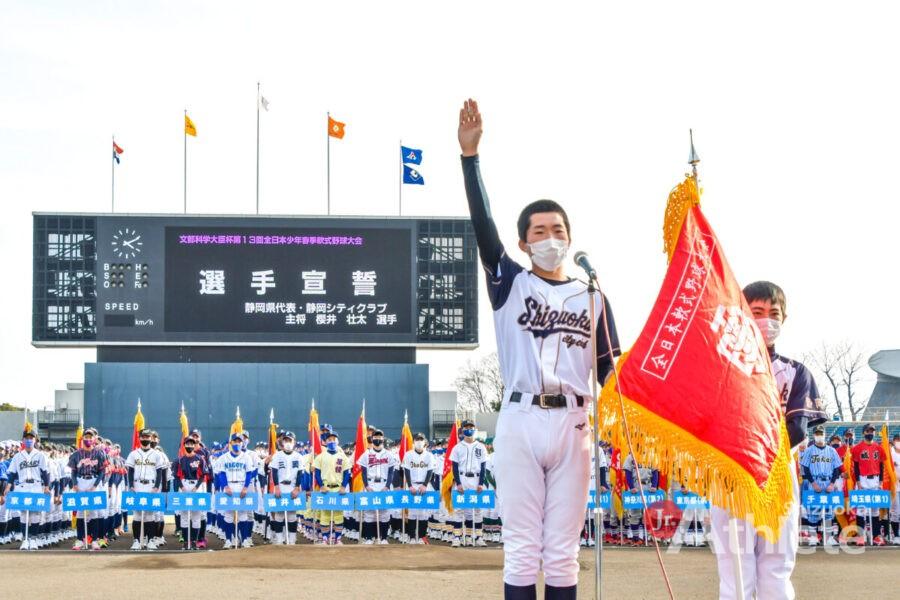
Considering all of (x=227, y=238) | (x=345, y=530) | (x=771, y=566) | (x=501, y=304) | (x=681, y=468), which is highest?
(x=227, y=238)

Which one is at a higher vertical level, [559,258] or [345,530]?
[559,258]

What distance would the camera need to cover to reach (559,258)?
5613 millimetres

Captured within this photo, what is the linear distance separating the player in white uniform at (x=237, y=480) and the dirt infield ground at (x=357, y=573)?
8.41ft

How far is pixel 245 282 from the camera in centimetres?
3231

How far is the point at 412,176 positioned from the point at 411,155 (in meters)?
0.80

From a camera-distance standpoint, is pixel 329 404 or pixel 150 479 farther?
pixel 329 404

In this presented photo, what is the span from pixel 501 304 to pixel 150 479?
Answer: 1484cm

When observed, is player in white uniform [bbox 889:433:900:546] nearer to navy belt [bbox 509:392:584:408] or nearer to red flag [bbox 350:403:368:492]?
red flag [bbox 350:403:368:492]

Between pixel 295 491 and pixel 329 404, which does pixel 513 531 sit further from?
pixel 329 404

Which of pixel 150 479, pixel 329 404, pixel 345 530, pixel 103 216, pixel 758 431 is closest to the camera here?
pixel 758 431

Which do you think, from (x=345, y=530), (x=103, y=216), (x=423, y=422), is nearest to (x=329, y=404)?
(x=423, y=422)

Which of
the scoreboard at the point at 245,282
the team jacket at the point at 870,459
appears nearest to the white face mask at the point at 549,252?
the team jacket at the point at 870,459

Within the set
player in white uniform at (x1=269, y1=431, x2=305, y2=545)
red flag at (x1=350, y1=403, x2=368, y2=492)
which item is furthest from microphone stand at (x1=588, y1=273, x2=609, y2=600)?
red flag at (x1=350, y1=403, x2=368, y2=492)

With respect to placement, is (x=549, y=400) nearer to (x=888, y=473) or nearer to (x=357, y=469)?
(x=357, y=469)
